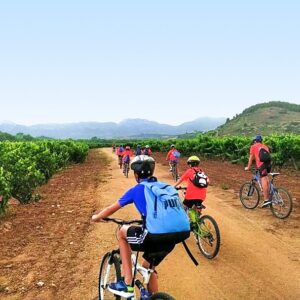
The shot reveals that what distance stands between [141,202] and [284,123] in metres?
160

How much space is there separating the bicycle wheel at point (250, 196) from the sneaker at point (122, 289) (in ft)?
28.9

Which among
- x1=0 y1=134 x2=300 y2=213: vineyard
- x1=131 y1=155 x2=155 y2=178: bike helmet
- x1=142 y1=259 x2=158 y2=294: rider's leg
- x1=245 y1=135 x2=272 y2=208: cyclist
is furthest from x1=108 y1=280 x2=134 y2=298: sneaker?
x1=0 y1=134 x2=300 y2=213: vineyard

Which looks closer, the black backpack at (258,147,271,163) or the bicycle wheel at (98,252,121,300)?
the bicycle wheel at (98,252,121,300)

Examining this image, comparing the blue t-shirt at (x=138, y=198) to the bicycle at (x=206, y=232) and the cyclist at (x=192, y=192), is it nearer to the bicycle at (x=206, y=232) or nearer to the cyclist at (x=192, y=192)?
the bicycle at (x=206, y=232)

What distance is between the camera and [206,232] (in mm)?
8523

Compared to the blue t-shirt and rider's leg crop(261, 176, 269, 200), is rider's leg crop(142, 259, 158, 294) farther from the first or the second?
rider's leg crop(261, 176, 269, 200)

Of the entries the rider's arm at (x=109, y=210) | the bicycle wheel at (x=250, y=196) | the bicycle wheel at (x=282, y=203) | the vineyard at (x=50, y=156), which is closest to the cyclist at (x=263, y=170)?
the bicycle wheel at (x=282, y=203)

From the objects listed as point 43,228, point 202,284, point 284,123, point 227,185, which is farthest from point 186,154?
point 284,123

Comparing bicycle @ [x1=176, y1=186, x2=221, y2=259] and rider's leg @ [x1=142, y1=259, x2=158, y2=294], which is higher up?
rider's leg @ [x1=142, y1=259, x2=158, y2=294]

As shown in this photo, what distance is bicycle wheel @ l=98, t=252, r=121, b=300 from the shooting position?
17.5 feet

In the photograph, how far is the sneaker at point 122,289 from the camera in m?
4.80

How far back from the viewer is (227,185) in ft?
64.6

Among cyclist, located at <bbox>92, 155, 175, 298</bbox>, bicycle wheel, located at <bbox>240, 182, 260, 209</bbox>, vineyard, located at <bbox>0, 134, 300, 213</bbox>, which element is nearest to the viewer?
cyclist, located at <bbox>92, 155, 175, 298</bbox>

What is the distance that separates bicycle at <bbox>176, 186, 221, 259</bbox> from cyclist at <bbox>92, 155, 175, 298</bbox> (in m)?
3.45
